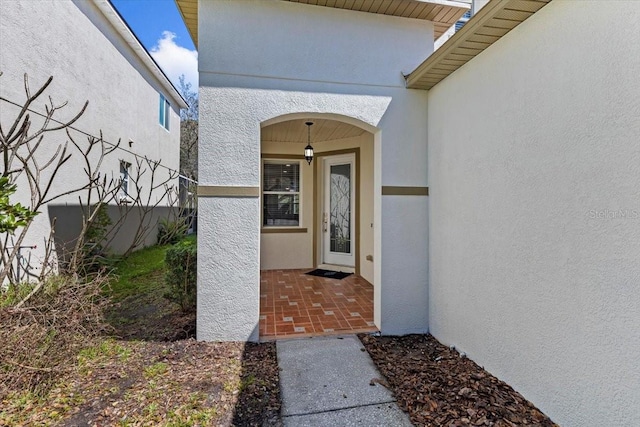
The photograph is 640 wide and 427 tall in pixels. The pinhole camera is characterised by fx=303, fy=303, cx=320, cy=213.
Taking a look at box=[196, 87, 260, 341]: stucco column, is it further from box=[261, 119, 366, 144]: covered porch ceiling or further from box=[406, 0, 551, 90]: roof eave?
box=[406, 0, 551, 90]: roof eave

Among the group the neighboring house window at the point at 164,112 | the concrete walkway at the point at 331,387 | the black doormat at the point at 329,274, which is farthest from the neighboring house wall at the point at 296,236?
the neighboring house window at the point at 164,112

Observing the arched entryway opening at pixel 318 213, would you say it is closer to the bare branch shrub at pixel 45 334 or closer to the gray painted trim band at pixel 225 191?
the gray painted trim band at pixel 225 191

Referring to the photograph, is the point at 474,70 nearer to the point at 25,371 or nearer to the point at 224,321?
the point at 224,321

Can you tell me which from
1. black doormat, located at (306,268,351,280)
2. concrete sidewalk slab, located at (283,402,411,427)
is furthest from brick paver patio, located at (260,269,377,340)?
concrete sidewalk slab, located at (283,402,411,427)

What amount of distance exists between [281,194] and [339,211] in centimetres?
167

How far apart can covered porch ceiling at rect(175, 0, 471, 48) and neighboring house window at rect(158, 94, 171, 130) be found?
29.9ft

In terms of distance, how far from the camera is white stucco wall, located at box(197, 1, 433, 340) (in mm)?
4051

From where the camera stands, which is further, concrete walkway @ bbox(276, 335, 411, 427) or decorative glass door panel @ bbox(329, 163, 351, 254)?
decorative glass door panel @ bbox(329, 163, 351, 254)

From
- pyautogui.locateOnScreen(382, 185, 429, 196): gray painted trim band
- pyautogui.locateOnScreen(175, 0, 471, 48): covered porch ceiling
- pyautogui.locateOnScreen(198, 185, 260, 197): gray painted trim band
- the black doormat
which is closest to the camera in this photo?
pyautogui.locateOnScreen(198, 185, 260, 197): gray painted trim band

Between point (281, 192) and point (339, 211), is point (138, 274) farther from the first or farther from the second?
point (339, 211)

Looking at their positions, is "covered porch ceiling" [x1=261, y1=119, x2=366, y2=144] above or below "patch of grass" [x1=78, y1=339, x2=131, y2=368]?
above

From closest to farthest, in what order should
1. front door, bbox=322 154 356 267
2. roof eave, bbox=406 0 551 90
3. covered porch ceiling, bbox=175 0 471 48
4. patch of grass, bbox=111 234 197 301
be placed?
roof eave, bbox=406 0 551 90, covered porch ceiling, bbox=175 0 471 48, patch of grass, bbox=111 234 197 301, front door, bbox=322 154 356 267

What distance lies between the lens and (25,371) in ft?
9.33

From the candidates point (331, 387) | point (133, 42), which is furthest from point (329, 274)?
point (133, 42)
